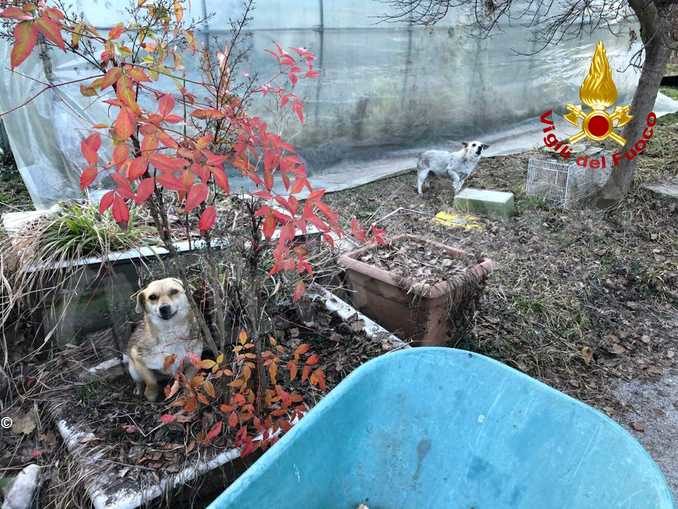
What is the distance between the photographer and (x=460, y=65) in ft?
18.9

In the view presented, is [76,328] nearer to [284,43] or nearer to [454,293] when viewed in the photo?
[454,293]

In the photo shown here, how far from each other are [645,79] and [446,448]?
3.81m

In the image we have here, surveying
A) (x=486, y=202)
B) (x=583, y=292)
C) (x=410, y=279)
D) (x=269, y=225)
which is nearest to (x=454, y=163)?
(x=486, y=202)

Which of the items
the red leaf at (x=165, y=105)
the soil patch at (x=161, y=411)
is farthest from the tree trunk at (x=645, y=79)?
the red leaf at (x=165, y=105)

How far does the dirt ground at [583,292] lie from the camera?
2.47 meters

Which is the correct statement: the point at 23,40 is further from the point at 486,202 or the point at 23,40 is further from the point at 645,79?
the point at 645,79

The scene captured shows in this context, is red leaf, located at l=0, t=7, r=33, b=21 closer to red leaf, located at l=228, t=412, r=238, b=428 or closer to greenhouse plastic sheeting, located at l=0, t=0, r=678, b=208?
red leaf, located at l=228, t=412, r=238, b=428

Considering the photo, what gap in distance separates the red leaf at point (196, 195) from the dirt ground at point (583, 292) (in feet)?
6.36

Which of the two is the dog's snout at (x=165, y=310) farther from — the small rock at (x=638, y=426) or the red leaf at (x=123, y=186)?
the small rock at (x=638, y=426)

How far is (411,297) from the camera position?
226cm

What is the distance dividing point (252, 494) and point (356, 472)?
0.39 m

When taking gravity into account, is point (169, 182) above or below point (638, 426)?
above

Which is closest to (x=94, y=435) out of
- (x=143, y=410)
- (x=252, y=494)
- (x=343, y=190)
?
(x=143, y=410)

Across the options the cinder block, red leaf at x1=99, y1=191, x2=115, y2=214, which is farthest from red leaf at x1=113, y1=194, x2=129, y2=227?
the cinder block
